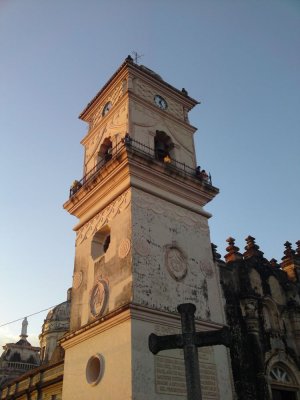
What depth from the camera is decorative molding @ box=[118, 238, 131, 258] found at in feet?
48.2

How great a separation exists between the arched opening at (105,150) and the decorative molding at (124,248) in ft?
19.3

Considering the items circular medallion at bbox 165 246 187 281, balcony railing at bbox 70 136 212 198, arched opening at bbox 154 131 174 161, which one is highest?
arched opening at bbox 154 131 174 161

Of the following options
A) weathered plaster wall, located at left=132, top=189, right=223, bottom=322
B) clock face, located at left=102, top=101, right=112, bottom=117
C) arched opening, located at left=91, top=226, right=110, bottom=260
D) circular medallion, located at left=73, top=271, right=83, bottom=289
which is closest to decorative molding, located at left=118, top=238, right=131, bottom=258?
weathered plaster wall, located at left=132, top=189, right=223, bottom=322

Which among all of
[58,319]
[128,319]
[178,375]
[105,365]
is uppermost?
Answer: [58,319]

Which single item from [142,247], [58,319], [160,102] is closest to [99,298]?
[142,247]

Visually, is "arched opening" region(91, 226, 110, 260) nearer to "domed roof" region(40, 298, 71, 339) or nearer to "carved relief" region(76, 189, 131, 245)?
"carved relief" region(76, 189, 131, 245)

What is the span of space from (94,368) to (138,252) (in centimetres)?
422

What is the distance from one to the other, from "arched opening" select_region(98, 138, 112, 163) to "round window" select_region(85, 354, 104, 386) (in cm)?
896

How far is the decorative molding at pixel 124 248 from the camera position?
14679 millimetres

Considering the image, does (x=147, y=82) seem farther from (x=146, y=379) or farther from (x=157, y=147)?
(x=146, y=379)

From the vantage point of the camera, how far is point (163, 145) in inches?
766

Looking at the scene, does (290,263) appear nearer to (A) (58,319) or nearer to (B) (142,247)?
(B) (142,247)

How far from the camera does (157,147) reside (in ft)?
63.0

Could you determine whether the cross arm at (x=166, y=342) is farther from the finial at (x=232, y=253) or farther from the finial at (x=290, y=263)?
the finial at (x=290, y=263)
